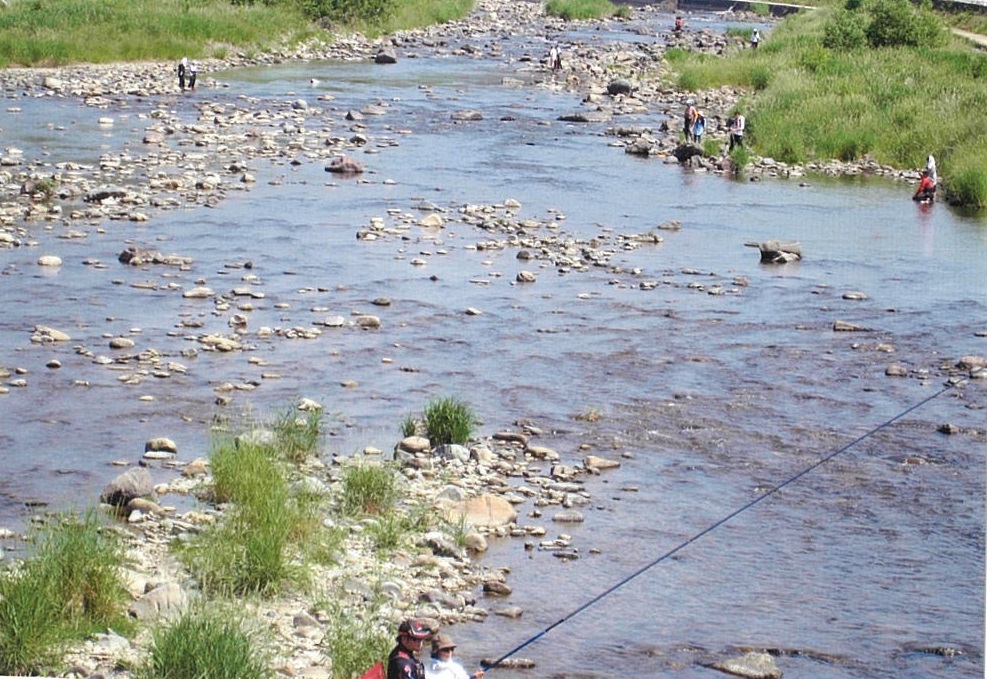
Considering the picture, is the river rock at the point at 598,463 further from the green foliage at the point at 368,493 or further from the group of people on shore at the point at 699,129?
A: the group of people on shore at the point at 699,129

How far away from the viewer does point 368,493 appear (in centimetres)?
1209

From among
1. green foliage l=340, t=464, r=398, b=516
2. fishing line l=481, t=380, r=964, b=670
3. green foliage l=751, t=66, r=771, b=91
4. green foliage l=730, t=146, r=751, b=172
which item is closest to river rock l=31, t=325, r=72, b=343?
green foliage l=340, t=464, r=398, b=516

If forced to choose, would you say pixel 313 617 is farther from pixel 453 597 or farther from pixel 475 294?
pixel 475 294

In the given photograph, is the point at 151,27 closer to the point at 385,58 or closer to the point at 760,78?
the point at 385,58

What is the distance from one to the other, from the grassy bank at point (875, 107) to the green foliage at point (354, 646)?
815 inches

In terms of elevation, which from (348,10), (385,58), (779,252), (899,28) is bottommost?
(779,252)

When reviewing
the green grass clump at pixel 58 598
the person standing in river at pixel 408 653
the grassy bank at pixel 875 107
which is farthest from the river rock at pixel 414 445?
the grassy bank at pixel 875 107

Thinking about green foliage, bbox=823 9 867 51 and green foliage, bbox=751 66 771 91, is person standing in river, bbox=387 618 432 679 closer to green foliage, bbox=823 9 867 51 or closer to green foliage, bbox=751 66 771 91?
green foliage, bbox=751 66 771 91

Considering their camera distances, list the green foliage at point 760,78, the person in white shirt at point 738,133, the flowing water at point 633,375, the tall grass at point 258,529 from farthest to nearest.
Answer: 1. the green foliage at point 760,78
2. the person in white shirt at point 738,133
3. the flowing water at point 633,375
4. the tall grass at point 258,529

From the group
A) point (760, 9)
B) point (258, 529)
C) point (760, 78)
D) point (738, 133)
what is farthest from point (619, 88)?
point (760, 9)

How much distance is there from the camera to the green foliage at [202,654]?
27.2ft

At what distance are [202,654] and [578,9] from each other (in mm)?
63092

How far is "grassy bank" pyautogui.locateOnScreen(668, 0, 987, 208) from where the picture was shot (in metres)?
30.6

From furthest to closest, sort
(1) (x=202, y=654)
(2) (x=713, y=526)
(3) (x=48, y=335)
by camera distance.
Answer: (3) (x=48, y=335) < (2) (x=713, y=526) < (1) (x=202, y=654)
